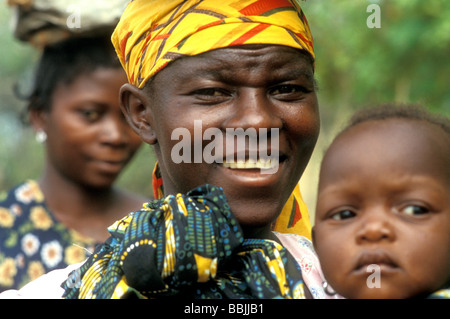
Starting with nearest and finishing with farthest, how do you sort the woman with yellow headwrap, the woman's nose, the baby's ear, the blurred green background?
the woman with yellow headwrap < the woman's nose < the baby's ear < the blurred green background

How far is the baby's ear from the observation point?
8.45ft

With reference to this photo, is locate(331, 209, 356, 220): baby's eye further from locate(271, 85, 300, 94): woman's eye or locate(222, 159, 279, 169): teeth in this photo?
locate(271, 85, 300, 94): woman's eye

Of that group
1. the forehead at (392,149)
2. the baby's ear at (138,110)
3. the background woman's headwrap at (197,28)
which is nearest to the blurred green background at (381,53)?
the baby's ear at (138,110)

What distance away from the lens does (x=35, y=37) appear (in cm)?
479

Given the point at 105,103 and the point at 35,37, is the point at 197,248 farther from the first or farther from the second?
the point at 35,37

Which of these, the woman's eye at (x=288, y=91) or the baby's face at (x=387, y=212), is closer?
the baby's face at (x=387, y=212)

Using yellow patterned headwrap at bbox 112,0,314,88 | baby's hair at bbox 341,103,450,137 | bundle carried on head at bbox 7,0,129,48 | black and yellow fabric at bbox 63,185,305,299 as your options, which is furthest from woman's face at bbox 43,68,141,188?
baby's hair at bbox 341,103,450,137

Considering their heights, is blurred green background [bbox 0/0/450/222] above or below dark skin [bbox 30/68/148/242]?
above

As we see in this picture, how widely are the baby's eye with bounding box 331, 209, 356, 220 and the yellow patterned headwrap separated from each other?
0.62m

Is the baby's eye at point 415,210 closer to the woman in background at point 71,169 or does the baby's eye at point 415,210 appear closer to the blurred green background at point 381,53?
the woman in background at point 71,169

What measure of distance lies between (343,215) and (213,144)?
492mm

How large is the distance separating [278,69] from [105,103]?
93.4 inches

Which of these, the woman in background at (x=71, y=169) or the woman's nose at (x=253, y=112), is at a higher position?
the woman in background at (x=71, y=169)

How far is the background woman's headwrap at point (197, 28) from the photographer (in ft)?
7.75
